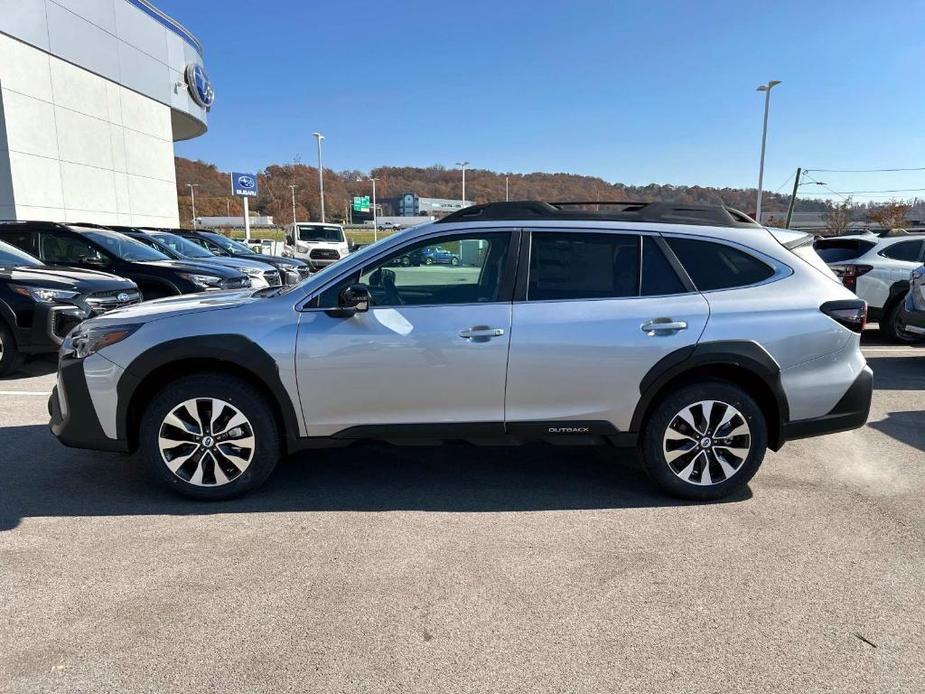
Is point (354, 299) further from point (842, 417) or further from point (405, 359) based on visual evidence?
point (842, 417)

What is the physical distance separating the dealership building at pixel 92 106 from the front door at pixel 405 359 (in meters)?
18.4

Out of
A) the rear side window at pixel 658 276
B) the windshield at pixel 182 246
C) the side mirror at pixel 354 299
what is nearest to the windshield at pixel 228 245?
the windshield at pixel 182 246

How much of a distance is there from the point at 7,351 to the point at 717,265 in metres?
7.51

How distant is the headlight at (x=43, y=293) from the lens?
7078 millimetres

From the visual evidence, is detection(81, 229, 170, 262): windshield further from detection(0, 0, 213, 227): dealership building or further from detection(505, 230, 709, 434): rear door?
detection(0, 0, 213, 227): dealership building

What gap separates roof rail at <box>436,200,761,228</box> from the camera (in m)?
3.94

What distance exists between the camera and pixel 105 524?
355 cm

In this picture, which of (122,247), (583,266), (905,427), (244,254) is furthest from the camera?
(244,254)

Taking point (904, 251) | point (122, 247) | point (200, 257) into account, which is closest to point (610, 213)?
point (904, 251)

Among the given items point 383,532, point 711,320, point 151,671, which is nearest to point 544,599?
point 383,532

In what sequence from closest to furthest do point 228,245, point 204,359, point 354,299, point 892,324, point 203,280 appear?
point 354,299 → point 204,359 → point 892,324 → point 203,280 → point 228,245

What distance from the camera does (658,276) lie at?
381 centimetres

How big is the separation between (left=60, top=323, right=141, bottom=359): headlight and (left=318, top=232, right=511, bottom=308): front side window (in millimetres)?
1187

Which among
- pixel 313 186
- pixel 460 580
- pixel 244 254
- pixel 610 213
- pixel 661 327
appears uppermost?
pixel 313 186
